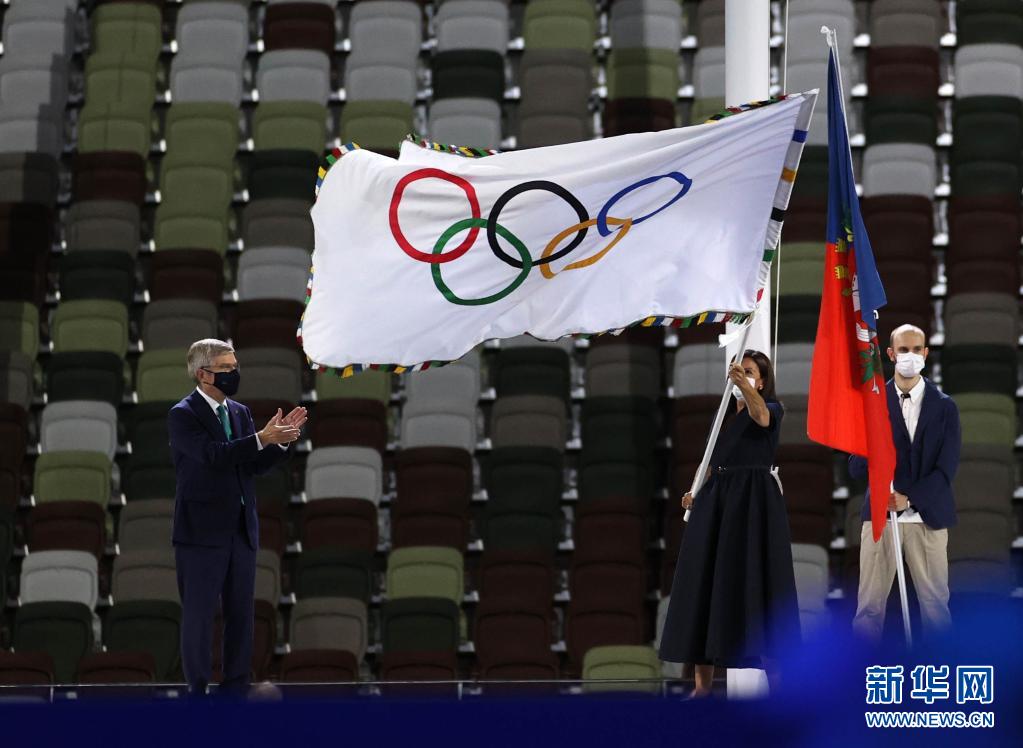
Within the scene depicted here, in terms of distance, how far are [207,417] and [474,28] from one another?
5.19m

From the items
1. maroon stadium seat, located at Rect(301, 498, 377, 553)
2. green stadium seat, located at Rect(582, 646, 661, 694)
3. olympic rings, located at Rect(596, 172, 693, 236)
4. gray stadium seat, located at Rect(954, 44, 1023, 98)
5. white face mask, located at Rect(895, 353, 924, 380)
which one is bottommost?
green stadium seat, located at Rect(582, 646, 661, 694)

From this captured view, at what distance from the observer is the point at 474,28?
29.3 feet

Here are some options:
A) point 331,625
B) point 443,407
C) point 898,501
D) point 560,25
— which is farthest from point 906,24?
point 898,501

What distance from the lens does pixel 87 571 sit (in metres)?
6.97

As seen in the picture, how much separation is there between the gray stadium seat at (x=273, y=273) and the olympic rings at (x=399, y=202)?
11.7 feet

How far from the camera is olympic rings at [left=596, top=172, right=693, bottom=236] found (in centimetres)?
445

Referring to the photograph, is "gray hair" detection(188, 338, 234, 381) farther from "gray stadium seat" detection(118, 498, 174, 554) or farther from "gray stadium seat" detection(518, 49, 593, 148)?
"gray stadium seat" detection(518, 49, 593, 148)

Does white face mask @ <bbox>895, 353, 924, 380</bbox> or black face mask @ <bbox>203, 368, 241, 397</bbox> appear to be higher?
white face mask @ <bbox>895, 353, 924, 380</bbox>

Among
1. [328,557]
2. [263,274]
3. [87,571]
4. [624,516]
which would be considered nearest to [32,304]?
[263,274]

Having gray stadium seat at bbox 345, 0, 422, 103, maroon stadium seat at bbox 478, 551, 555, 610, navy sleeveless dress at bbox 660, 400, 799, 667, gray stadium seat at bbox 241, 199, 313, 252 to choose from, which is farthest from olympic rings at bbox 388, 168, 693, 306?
gray stadium seat at bbox 345, 0, 422, 103

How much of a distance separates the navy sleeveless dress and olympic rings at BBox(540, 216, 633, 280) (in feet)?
1.91

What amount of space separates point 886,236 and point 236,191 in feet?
11.3

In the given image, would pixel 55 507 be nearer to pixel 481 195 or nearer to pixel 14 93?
pixel 14 93

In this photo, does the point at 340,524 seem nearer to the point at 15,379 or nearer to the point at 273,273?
the point at 273,273
